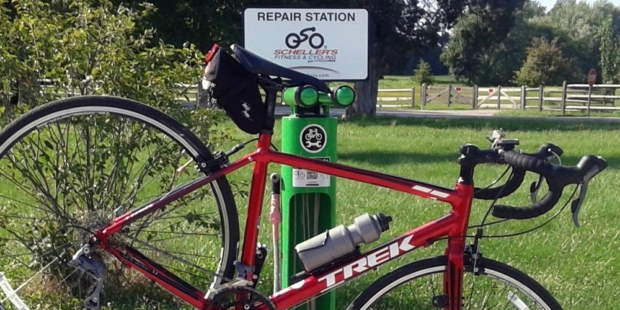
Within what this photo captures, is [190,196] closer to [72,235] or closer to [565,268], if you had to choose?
[72,235]

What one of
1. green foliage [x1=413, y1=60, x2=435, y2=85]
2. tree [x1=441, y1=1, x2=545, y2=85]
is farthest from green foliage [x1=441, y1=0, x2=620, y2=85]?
green foliage [x1=413, y1=60, x2=435, y2=85]

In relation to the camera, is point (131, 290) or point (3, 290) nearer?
point (3, 290)

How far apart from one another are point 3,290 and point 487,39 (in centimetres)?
2389

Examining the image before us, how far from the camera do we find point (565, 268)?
5113mm

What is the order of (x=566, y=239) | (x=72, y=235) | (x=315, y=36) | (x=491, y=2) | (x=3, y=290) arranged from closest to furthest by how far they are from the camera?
(x=3, y=290), (x=72, y=235), (x=315, y=36), (x=566, y=239), (x=491, y=2)

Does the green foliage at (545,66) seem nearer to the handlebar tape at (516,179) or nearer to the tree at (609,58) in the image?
the tree at (609,58)

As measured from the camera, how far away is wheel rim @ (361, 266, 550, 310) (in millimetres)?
2918

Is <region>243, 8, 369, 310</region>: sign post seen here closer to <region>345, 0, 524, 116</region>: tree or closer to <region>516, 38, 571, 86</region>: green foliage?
<region>345, 0, 524, 116</region>: tree

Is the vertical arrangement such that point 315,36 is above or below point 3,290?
above

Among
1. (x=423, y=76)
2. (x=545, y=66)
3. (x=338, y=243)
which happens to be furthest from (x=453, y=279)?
(x=423, y=76)

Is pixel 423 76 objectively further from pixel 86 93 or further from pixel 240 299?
pixel 240 299

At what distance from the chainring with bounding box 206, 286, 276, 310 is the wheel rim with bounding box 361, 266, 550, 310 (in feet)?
1.23

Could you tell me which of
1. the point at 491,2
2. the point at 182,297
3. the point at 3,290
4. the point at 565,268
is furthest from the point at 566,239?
the point at 491,2

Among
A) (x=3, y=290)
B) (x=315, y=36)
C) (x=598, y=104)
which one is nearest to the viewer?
(x=3, y=290)
